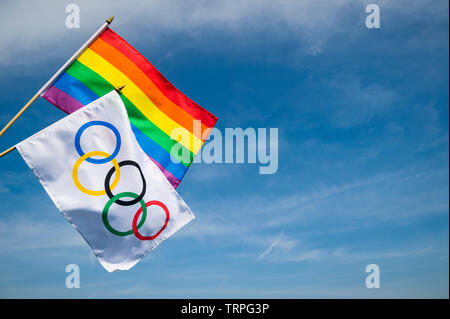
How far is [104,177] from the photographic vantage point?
1171cm

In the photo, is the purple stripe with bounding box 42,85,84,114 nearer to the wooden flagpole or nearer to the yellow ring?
the wooden flagpole

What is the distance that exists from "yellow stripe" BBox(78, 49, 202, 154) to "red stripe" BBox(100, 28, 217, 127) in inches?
23.3

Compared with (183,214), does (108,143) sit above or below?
above

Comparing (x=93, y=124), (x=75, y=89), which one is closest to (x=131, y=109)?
(x=93, y=124)

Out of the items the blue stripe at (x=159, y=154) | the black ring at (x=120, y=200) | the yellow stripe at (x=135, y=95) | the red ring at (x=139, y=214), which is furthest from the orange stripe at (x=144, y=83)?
the red ring at (x=139, y=214)

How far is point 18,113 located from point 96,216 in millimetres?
3410

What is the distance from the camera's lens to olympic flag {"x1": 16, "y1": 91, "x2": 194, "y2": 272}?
36.0 ft

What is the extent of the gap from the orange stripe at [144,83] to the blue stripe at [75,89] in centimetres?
116

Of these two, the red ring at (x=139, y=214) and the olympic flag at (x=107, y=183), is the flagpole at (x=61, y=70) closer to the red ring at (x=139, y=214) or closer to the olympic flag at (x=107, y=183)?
the olympic flag at (x=107, y=183)

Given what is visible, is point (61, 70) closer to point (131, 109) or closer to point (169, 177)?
point (131, 109)
